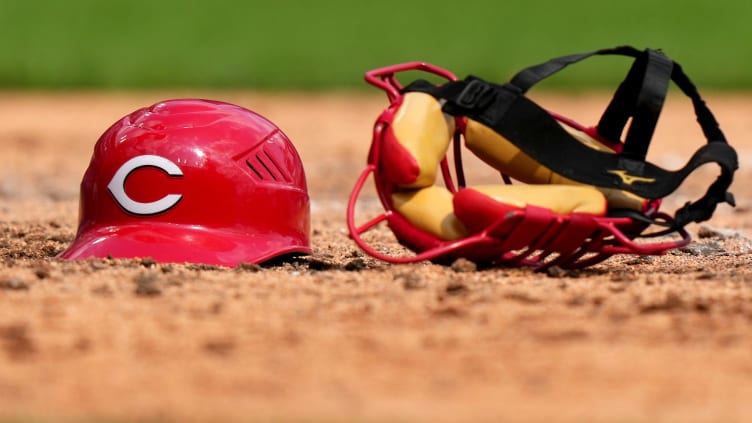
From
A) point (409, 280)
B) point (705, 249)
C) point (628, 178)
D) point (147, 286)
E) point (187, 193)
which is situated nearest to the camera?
point (147, 286)

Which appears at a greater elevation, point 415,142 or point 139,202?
point 415,142

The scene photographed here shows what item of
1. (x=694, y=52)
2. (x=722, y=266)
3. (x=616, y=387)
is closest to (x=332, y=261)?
(x=722, y=266)

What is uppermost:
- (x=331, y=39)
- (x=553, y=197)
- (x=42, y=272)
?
(x=331, y=39)

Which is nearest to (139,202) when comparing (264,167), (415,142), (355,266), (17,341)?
(264,167)

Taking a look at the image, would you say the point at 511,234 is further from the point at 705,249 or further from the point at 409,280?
the point at 705,249

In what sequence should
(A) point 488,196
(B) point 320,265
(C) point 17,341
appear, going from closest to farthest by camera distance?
1. (C) point 17,341
2. (A) point 488,196
3. (B) point 320,265

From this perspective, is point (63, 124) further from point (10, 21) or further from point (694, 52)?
point (694, 52)

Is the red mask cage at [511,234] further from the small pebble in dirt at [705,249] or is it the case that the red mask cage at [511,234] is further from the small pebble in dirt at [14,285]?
the small pebble in dirt at [14,285]

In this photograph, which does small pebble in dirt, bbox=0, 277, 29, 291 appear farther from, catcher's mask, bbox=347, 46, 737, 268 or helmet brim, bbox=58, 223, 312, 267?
catcher's mask, bbox=347, 46, 737, 268
